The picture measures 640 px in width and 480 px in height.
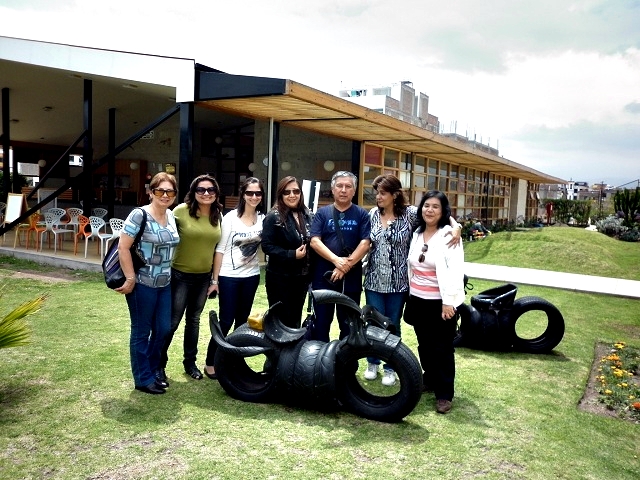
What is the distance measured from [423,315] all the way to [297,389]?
97cm

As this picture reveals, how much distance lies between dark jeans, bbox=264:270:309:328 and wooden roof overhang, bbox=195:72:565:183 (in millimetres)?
3806

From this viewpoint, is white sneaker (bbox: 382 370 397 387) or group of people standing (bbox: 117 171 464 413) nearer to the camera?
group of people standing (bbox: 117 171 464 413)

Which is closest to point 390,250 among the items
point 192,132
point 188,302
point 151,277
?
point 188,302

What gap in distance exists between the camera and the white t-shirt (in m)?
3.66

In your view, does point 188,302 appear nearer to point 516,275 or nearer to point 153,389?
point 153,389

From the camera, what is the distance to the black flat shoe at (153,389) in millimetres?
3479

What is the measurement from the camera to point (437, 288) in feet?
11.2

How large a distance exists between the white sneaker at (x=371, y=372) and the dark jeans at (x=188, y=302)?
1.32 metres

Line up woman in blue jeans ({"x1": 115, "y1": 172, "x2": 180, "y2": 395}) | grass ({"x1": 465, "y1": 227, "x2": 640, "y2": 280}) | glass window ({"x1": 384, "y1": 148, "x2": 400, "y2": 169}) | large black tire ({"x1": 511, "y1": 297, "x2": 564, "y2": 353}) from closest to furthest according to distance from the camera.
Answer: woman in blue jeans ({"x1": 115, "y1": 172, "x2": 180, "y2": 395}) < large black tire ({"x1": 511, "y1": 297, "x2": 564, "y2": 353}) < grass ({"x1": 465, "y1": 227, "x2": 640, "y2": 280}) < glass window ({"x1": 384, "y1": 148, "x2": 400, "y2": 169})

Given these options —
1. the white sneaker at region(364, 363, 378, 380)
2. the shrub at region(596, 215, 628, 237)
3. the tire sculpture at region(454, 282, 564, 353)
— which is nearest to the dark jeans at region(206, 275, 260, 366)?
the white sneaker at region(364, 363, 378, 380)

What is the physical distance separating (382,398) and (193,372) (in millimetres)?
1462

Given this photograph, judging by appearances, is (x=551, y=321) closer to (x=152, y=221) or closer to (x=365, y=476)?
(x=365, y=476)

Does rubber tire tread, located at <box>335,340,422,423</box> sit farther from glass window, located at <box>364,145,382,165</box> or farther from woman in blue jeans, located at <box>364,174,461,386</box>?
glass window, located at <box>364,145,382,165</box>

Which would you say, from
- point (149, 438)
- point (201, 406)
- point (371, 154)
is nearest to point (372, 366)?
point (201, 406)
